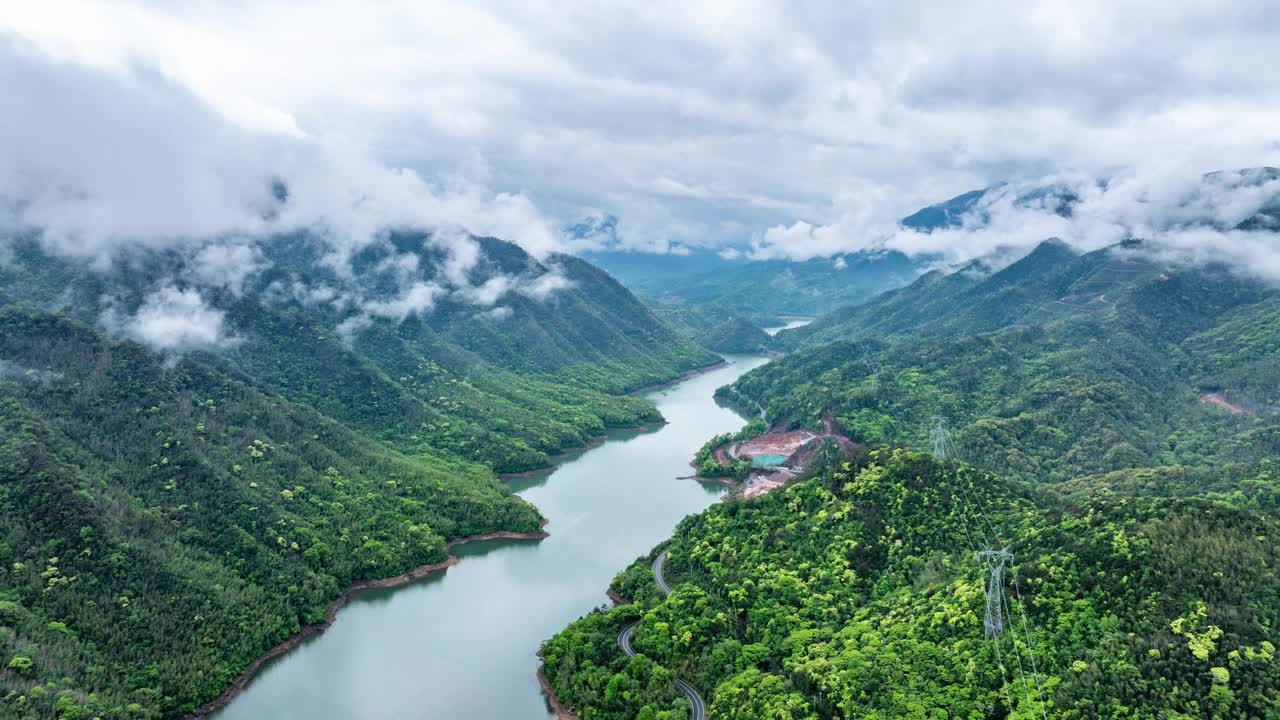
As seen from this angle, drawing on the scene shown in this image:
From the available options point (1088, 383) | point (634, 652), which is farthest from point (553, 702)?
point (1088, 383)

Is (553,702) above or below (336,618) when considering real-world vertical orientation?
below

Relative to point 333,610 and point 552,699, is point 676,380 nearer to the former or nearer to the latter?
point 333,610

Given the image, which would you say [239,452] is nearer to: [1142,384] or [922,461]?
[922,461]

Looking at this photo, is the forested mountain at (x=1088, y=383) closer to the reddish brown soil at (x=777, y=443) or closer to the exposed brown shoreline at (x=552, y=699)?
the reddish brown soil at (x=777, y=443)

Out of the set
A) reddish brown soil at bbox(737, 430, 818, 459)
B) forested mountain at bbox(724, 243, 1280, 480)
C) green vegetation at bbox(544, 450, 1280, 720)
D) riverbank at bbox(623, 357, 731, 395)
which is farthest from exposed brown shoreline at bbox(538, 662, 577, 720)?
riverbank at bbox(623, 357, 731, 395)

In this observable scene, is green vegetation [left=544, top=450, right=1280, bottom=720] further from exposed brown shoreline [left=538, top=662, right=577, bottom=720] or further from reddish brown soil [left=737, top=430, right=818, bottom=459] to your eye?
reddish brown soil [left=737, top=430, right=818, bottom=459]

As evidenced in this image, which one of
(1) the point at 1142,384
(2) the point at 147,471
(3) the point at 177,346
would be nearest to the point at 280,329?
(3) the point at 177,346
